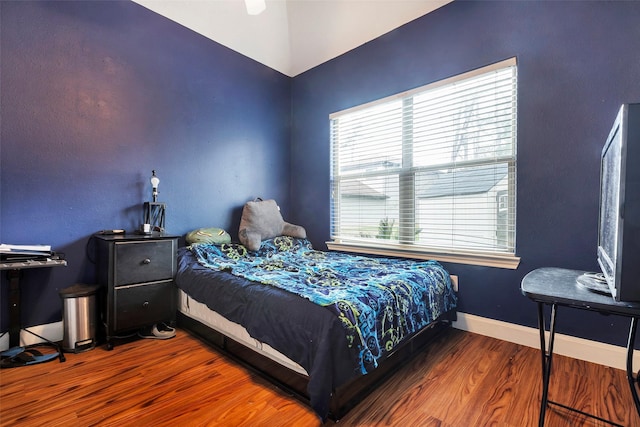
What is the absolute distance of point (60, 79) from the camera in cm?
210

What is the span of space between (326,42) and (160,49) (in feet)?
5.54

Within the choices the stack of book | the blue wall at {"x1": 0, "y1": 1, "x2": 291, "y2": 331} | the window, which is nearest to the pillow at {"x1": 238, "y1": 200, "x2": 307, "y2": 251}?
the blue wall at {"x1": 0, "y1": 1, "x2": 291, "y2": 331}

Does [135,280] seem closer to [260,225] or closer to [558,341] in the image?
[260,225]

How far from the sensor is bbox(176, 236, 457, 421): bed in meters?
1.29

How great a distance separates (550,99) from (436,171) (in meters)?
0.89

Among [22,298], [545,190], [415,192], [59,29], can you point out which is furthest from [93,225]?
[545,190]

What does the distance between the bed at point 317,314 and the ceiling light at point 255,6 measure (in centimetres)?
245

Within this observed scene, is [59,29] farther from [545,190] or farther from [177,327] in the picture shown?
[545,190]

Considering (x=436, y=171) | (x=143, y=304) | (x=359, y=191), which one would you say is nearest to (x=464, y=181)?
(x=436, y=171)

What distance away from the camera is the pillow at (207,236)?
266 centimetres

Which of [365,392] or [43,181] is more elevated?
[43,181]

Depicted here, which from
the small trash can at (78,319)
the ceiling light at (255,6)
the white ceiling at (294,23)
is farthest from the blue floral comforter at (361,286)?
the ceiling light at (255,6)

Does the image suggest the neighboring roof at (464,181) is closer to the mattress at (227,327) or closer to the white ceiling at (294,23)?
the white ceiling at (294,23)

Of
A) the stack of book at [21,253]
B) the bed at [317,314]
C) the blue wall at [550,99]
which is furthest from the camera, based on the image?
the blue wall at [550,99]
